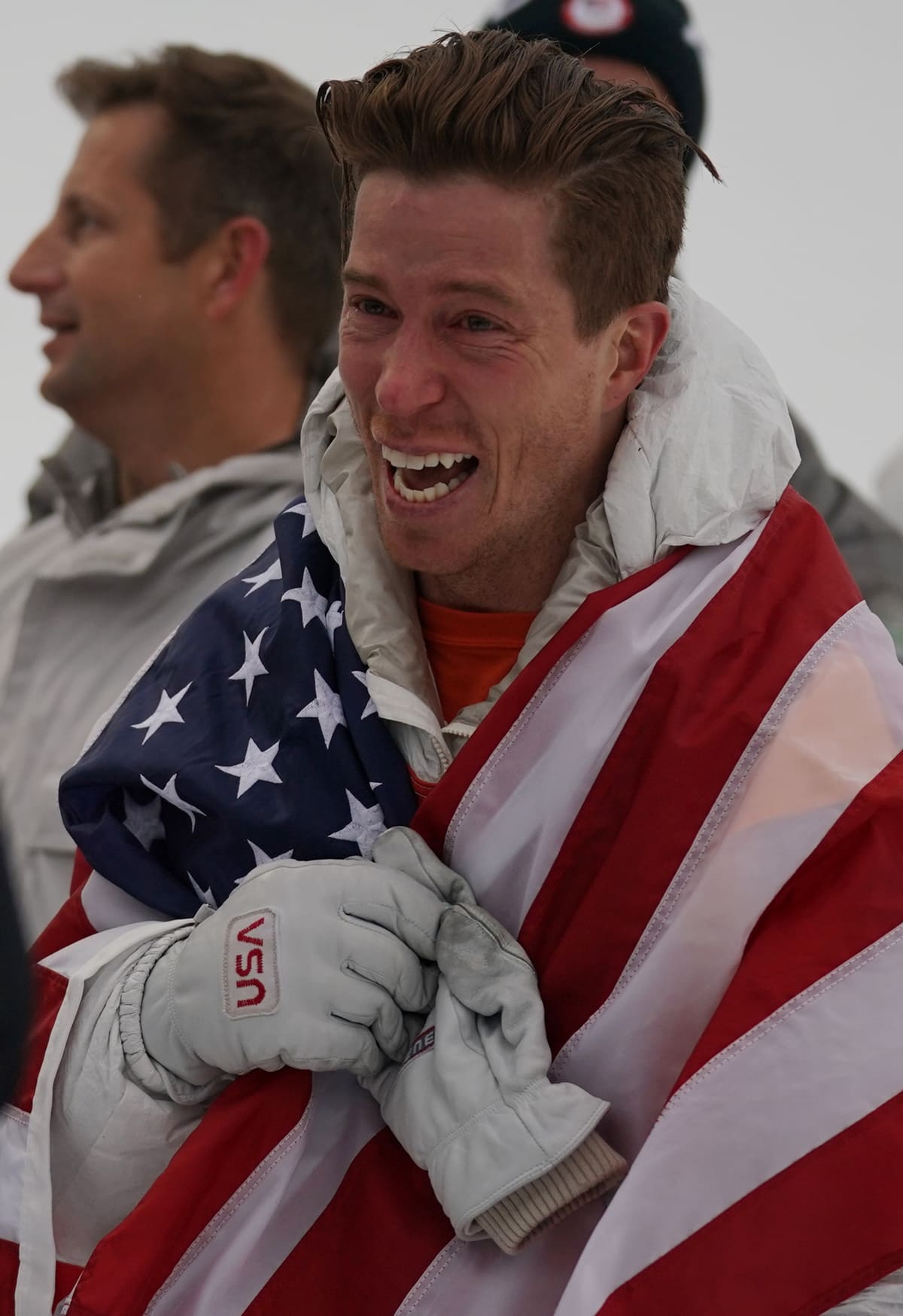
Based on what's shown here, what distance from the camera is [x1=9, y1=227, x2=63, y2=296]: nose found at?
2.78m

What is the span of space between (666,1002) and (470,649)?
15.2 inches

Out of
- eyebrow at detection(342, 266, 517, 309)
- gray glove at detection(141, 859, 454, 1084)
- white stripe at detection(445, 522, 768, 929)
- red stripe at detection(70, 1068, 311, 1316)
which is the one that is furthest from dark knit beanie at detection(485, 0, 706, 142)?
red stripe at detection(70, 1068, 311, 1316)

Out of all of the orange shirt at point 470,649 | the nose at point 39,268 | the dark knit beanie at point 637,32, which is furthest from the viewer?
the nose at point 39,268

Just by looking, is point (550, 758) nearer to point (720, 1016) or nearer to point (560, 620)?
point (560, 620)

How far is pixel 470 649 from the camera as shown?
1.63m

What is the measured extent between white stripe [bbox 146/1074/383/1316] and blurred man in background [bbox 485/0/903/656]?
3.95 feet

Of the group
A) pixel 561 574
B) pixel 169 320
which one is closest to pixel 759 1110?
pixel 561 574

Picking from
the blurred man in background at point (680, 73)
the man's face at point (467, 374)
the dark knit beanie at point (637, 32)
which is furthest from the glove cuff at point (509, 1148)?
the dark knit beanie at point (637, 32)

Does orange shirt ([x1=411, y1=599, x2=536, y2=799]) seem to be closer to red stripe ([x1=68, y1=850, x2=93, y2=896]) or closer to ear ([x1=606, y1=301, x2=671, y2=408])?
ear ([x1=606, y1=301, x2=671, y2=408])

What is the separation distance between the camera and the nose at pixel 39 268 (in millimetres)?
2779

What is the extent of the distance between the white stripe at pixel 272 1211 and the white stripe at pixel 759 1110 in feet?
0.82

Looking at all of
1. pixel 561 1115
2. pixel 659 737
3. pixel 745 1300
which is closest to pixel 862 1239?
pixel 745 1300

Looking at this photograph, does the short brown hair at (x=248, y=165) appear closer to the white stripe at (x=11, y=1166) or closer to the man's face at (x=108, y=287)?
the man's face at (x=108, y=287)

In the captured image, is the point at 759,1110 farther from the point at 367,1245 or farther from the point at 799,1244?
the point at 367,1245
